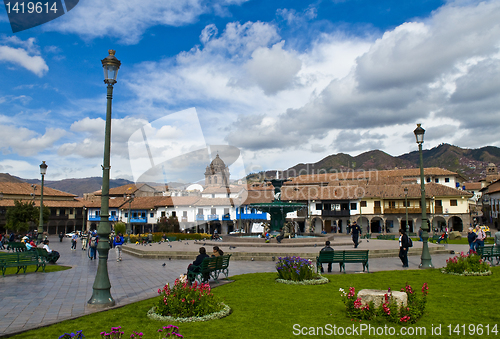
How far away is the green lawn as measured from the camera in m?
5.78

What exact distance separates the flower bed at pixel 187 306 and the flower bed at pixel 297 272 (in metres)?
3.60

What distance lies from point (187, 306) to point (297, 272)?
13.7 feet

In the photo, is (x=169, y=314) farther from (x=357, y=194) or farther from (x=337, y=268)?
(x=357, y=194)

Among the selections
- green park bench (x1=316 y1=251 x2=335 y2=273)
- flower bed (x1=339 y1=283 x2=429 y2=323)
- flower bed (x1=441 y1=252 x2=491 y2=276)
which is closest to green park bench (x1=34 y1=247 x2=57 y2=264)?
green park bench (x1=316 y1=251 x2=335 y2=273)

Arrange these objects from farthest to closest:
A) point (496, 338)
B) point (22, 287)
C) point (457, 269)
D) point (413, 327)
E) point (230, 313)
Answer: point (457, 269) → point (22, 287) → point (230, 313) → point (413, 327) → point (496, 338)

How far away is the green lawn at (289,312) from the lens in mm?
5777

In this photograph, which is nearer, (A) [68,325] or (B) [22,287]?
(A) [68,325]

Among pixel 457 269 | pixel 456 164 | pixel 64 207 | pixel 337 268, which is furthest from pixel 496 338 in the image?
pixel 456 164

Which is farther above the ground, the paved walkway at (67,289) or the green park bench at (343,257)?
the green park bench at (343,257)

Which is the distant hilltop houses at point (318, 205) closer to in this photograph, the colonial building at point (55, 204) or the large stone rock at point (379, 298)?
the colonial building at point (55, 204)

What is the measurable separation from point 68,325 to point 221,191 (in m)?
60.2

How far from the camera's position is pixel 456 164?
7781 inches

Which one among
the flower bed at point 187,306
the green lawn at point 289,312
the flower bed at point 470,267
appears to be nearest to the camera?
the green lawn at point 289,312

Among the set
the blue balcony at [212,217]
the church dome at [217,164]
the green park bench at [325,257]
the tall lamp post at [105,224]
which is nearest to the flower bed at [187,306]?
the tall lamp post at [105,224]
